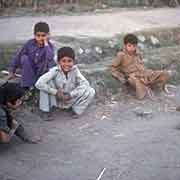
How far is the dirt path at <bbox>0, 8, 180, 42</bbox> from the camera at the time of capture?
8.38 meters

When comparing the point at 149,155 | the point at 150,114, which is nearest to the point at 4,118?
the point at 149,155

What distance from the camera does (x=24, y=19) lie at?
369 inches

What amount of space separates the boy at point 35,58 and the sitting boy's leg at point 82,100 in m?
0.54

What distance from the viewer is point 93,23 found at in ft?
30.3

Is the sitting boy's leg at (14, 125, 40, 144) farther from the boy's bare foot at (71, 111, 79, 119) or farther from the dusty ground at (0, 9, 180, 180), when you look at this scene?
the boy's bare foot at (71, 111, 79, 119)

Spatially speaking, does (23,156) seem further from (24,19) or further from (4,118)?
(24,19)

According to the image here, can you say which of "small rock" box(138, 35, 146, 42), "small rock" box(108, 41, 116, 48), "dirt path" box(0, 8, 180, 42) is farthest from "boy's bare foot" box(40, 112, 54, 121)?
"small rock" box(138, 35, 146, 42)

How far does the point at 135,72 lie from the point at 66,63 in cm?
118

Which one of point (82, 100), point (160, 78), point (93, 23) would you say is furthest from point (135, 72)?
point (93, 23)

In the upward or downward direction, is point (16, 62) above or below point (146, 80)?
above

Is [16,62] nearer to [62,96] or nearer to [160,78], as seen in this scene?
[62,96]

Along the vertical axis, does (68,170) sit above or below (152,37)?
below

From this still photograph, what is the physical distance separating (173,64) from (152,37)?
38.9 inches

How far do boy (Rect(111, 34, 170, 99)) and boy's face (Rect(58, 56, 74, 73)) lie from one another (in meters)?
0.92
